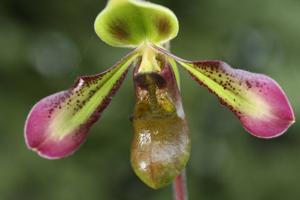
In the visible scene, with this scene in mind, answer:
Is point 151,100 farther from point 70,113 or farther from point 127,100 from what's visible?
point 127,100

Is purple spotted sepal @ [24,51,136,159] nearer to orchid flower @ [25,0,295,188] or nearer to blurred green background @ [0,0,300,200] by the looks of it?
orchid flower @ [25,0,295,188]

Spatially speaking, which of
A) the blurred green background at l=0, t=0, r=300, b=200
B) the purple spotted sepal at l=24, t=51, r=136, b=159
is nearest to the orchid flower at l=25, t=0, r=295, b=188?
the purple spotted sepal at l=24, t=51, r=136, b=159

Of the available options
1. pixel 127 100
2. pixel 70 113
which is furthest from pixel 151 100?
pixel 127 100

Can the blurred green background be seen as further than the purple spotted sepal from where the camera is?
Yes

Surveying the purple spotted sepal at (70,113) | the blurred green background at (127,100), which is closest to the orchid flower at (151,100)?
the purple spotted sepal at (70,113)

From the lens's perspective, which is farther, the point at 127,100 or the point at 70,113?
the point at 127,100
